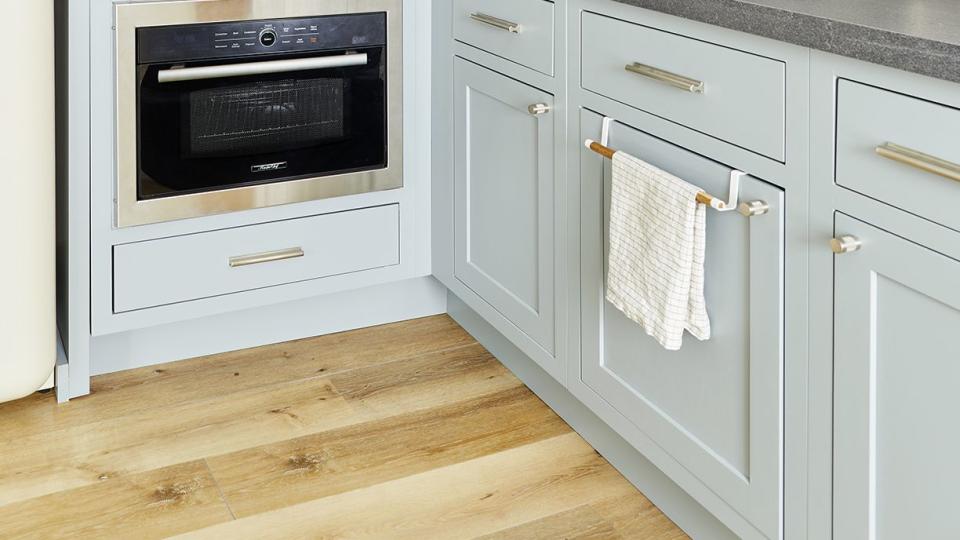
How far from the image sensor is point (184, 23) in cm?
227

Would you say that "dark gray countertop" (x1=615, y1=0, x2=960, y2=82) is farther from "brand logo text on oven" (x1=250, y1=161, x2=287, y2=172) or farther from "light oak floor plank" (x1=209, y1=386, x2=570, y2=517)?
"brand logo text on oven" (x1=250, y1=161, x2=287, y2=172)

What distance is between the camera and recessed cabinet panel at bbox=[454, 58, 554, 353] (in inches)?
85.3

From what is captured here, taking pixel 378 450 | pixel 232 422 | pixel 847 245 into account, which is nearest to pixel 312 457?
pixel 378 450

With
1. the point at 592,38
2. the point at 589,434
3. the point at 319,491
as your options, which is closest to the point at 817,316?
the point at 592,38

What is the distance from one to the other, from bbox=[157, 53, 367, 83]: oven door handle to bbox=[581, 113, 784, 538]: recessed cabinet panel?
2.43 feet

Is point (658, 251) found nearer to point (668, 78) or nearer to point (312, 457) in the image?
point (668, 78)

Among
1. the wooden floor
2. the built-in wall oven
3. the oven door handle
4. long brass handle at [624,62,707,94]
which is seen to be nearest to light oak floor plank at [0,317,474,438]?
the wooden floor

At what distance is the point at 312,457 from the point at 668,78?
107cm

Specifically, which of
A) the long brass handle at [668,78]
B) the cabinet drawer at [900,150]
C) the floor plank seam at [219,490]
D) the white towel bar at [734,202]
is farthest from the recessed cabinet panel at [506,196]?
the cabinet drawer at [900,150]

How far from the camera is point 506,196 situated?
2.33 metres

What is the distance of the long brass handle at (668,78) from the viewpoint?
5.24ft

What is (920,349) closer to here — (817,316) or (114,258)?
(817,316)

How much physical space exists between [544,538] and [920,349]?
33.4 inches

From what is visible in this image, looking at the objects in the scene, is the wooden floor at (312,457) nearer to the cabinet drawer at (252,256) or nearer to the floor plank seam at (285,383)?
the floor plank seam at (285,383)
